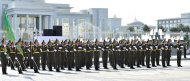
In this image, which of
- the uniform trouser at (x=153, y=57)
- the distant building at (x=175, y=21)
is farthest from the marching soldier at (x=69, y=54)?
the distant building at (x=175, y=21)

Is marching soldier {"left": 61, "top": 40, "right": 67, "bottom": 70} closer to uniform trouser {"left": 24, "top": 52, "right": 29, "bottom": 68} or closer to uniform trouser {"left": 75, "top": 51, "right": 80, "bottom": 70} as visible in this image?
uniform trouser {"left": 75, "top": 51, "right": 80, "bottom": 70}

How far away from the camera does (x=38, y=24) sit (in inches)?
2633

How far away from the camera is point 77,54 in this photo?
63.8 ft

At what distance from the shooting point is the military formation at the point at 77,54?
61.2 ft

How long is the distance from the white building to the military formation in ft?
91.7

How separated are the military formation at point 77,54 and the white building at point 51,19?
2795 centimetres

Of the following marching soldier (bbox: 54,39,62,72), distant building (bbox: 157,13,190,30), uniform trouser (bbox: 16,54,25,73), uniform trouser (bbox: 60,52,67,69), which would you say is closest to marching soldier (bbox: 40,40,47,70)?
marching soldier (bbox: 54,39,62,72)

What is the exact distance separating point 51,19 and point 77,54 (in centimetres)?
4382

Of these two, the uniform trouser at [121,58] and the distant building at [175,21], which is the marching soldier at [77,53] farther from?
the distant building at [175,21]

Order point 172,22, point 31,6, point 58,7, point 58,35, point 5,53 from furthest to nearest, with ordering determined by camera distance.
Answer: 1. point 172,22
2. point 58,7
3. point 31,6
4. point 58,35
5. point 5,53

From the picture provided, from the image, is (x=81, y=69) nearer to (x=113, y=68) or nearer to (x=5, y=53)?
(x=113, y=68)

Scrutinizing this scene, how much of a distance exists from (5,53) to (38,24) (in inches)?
1933

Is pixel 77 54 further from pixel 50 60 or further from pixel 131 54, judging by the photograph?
pixel 131 54

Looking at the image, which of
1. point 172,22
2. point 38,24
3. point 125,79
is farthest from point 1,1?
point 172,22
